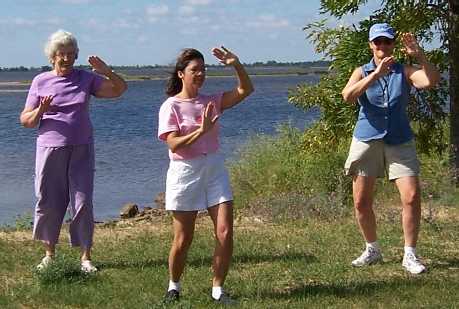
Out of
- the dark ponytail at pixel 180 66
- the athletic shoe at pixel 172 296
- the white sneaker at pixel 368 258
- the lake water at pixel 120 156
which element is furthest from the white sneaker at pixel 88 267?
the lake water at pixel 120 156

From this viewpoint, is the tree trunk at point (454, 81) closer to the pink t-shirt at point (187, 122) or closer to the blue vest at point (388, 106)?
the blue vest at point (388, 106)

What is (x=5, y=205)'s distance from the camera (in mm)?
16281

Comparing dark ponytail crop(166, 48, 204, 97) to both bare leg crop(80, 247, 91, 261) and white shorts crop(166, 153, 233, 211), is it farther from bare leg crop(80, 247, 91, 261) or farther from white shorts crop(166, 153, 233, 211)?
bare leg crop(80, 247, 91, 261)

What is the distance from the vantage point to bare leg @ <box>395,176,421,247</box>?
649 centimetres

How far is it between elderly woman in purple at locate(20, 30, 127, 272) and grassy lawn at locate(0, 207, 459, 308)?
0.32 metres

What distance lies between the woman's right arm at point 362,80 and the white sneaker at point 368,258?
1242 mm

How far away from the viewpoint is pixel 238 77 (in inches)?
223

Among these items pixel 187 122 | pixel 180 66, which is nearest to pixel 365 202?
pixel 187 122

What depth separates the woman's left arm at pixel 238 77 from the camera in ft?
18.5

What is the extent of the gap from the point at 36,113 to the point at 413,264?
300 cm

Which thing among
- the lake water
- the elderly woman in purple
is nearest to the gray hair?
the elderly woman in purple

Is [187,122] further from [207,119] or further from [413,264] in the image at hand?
[413,264]

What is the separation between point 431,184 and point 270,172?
356 cm

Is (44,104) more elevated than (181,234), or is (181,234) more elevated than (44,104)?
(44,104)
